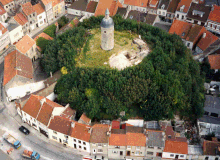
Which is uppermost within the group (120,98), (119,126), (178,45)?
(178,45)

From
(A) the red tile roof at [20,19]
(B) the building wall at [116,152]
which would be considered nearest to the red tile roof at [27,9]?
(A) the red tile roof at [20,19]

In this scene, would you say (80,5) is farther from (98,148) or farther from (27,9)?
(98,148)

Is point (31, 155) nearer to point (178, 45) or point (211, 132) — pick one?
point (211, 132)

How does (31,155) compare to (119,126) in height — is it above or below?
below

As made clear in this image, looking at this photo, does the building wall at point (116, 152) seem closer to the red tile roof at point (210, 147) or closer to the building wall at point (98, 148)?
the building wall at point (98, 148)

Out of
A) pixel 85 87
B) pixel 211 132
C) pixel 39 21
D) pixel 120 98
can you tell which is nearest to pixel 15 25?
pixel 39 21

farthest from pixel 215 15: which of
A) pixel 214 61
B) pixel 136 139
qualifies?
pixel 136 139
